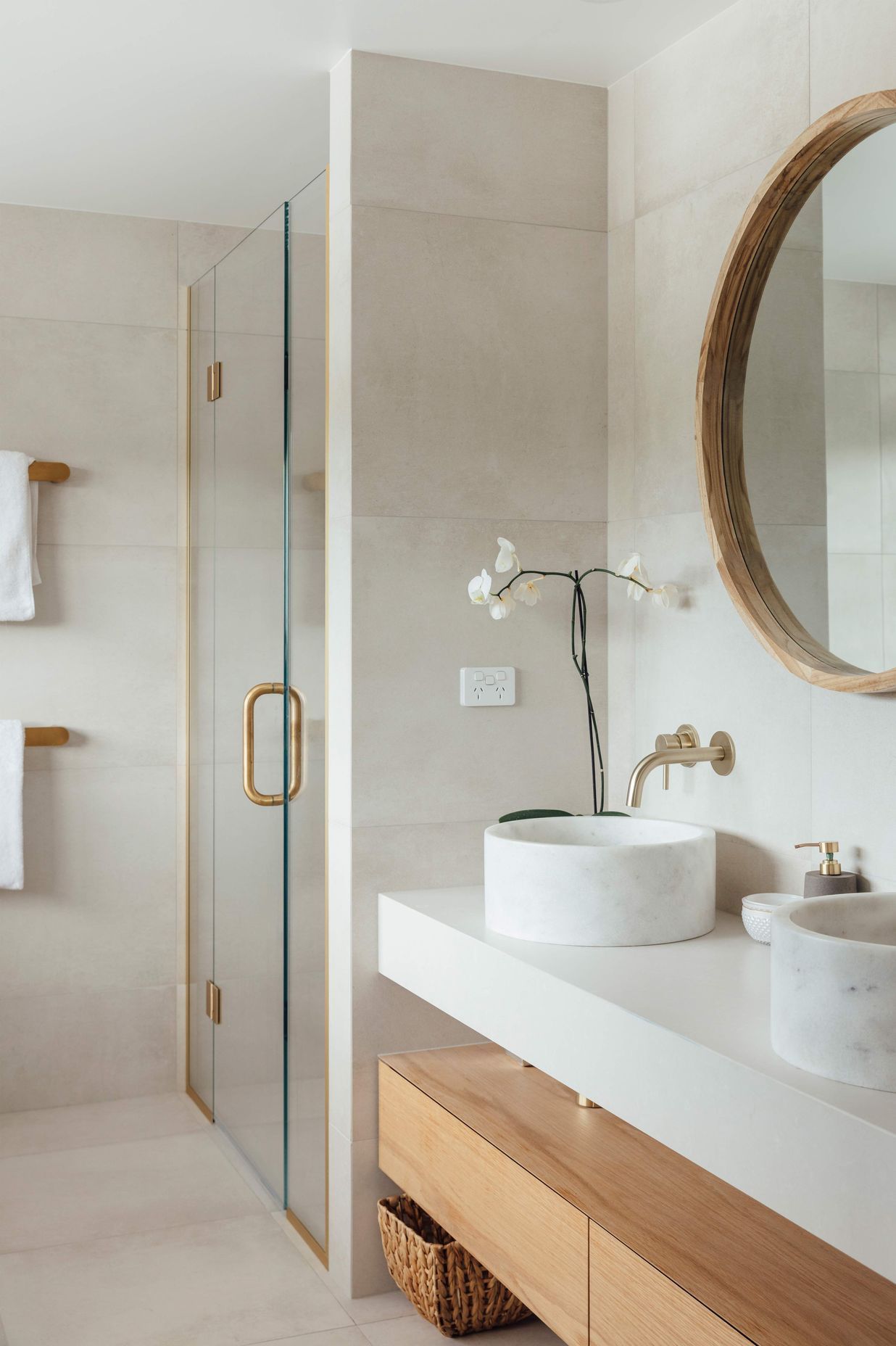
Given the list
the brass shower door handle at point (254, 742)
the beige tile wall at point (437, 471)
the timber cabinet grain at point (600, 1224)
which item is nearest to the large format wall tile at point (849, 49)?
the beige tile wall at point (437, 471)

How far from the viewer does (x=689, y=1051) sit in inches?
55.4

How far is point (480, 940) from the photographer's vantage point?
1.88 m

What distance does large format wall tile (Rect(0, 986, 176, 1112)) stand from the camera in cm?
316

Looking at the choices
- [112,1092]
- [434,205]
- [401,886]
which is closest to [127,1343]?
[401,886]

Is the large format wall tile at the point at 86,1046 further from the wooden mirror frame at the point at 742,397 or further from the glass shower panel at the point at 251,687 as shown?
the wooden mirror frame at the point at 742,397

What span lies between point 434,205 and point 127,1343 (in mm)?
2070

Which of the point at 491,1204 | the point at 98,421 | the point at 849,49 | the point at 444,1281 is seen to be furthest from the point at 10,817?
the point at 849,49

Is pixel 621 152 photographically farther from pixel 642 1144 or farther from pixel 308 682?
pixel 642 1144

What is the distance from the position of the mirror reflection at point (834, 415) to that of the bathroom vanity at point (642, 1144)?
Answer: 53 centimetres

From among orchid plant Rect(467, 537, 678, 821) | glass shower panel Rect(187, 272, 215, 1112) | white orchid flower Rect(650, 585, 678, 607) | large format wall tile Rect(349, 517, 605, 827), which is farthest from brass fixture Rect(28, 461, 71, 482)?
white orchid flower Rect(650, 585, 678, 607)

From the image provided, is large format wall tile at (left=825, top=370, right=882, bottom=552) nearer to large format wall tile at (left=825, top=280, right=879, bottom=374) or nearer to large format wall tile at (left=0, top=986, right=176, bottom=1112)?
large format wall tile at (left=825, top=280, right=879, bottom=374)

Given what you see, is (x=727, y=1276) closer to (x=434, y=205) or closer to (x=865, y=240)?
(x=865, y=240)

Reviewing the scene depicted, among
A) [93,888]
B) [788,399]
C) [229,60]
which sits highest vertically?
[229,60]

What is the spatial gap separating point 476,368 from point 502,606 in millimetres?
463
